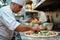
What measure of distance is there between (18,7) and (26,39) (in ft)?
0.96

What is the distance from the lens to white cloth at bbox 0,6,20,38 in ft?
5.02

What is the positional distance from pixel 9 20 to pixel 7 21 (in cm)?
2

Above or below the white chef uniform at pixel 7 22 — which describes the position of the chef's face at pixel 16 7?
above

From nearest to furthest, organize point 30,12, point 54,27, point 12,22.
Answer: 1. point 12,22
2. point 54,27
3. point 30,12

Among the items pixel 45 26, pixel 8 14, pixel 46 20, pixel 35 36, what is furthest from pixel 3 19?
pixel 46 20

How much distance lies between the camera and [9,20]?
5.03 feet

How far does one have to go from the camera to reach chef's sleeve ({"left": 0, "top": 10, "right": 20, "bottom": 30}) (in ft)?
5.01

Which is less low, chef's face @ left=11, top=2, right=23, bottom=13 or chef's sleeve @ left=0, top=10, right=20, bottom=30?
chef's face @ left=11, top=2, right=23, bottom=13

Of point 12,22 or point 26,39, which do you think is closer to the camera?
point 12,22

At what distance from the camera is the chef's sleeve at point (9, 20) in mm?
1527

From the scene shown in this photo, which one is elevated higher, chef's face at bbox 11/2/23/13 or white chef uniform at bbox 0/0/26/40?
chef's face at bbox 11/2/23/13

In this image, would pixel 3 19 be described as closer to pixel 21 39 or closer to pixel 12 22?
pixel 12 22

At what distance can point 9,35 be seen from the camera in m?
1.72

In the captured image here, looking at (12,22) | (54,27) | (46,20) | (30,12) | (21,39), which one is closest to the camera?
(12,22)
